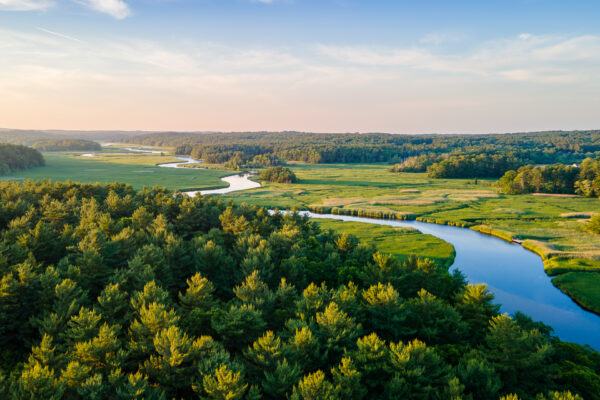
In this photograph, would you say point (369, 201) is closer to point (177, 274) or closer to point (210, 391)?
point (177, 274)

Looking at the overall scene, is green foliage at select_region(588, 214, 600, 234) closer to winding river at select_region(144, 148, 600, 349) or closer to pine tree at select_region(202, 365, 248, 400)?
winding river at select_region(144, 148, 600, 349)

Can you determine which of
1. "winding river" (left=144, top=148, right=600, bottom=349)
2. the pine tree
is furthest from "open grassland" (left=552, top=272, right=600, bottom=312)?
the pine tree

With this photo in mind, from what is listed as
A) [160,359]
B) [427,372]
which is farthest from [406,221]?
[160,359]

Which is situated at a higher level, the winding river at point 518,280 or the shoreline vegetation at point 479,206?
the shoreline vegetation at point 479,206

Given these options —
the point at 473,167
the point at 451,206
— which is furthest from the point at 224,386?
Result: the point at 473,167

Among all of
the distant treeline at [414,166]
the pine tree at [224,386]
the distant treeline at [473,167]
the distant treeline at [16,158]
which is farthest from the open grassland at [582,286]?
the distant treeline at [16,158]

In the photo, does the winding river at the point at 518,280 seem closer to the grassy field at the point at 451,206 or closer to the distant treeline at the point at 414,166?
the grassy field at the point at 451,206
